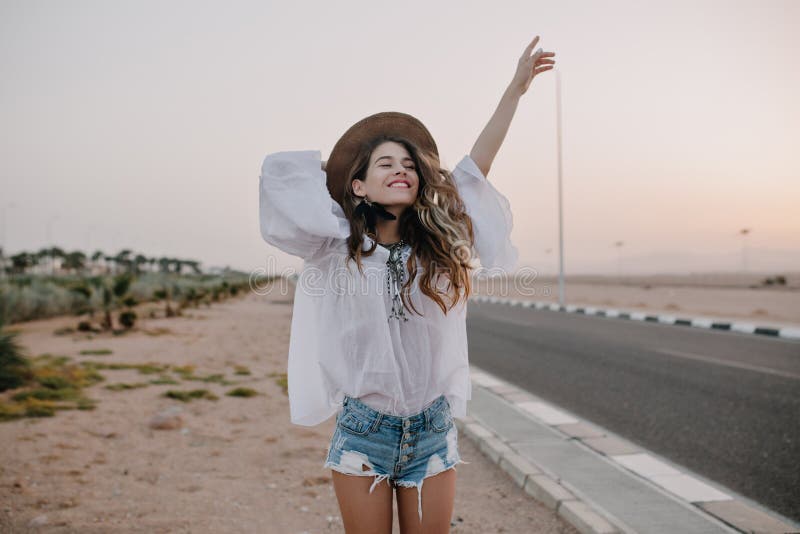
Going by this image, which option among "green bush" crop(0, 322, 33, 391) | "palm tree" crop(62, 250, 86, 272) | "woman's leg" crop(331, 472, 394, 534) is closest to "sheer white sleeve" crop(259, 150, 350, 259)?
"woman's leg" crop(331, 472, 394, 534)

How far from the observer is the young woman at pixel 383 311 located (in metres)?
1.84

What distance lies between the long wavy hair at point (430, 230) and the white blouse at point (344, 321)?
3 centimetres

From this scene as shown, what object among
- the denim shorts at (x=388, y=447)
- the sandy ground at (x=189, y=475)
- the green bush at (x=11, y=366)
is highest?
the denim shorts at (x=388, y=447)

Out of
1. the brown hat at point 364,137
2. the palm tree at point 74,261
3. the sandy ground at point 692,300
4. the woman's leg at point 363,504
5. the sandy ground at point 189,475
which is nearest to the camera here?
the woman's leg at point 363,504

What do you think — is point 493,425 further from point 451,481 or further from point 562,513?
point 451,481

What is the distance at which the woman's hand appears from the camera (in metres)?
2.14

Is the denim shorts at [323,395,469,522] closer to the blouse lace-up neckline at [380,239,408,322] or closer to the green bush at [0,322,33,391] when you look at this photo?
the blouse lace-up neckline at [380,239,408,322]

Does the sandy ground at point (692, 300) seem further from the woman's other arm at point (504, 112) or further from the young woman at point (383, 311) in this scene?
the woman's other arm at point (504, 112)

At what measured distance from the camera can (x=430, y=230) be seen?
1.91 meters

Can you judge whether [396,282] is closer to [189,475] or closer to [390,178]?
[390,178]

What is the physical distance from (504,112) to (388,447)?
1146 mm

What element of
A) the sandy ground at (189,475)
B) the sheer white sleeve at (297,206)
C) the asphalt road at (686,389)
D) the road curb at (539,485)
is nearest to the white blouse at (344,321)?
the sheer white sleeve at (297,206)

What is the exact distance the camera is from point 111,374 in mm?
8594

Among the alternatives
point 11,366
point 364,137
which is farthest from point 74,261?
point 364,137
